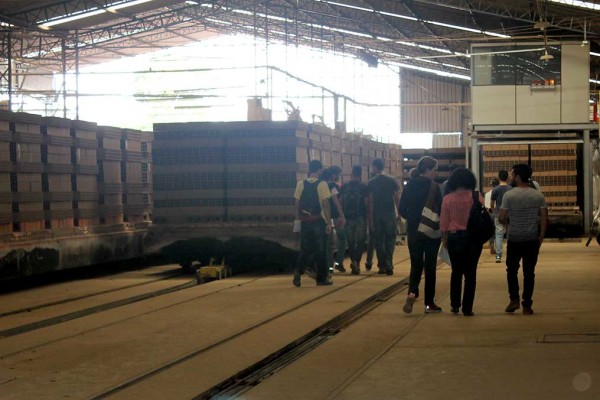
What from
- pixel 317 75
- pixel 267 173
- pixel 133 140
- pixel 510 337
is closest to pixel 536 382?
pixel 510 337

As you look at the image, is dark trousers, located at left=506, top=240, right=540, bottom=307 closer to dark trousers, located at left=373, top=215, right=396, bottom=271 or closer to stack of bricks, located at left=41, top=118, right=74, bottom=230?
dark trousers, located at left=373, top=215, right=396, bottom=271

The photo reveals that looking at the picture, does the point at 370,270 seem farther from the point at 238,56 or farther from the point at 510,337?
the point at 238,56

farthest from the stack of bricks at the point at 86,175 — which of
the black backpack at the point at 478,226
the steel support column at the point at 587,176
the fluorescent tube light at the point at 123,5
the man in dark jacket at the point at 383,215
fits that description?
the fluorescent tube light at the point at 123,5

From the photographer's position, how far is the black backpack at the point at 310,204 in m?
14.6

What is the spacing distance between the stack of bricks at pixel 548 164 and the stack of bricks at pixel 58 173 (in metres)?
13.8

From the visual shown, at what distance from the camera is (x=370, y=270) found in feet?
58.7

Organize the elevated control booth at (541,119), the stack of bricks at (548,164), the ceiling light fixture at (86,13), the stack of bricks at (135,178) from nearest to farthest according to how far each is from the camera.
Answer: the stack of bricks at (135,178) < the elevated control booth at (541,119) < the stack of bricks at (548,164) < the ceiling light fixture at (86,13)

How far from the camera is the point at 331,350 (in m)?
8.70

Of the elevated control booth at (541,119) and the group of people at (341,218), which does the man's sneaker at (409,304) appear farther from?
the elevated control booth at (541,119)

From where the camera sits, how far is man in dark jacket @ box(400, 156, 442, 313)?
1128 cm

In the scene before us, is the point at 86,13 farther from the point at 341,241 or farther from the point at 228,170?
the point at 341,241

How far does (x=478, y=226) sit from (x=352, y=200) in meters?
6.68

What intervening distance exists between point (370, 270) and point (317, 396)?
11.2m

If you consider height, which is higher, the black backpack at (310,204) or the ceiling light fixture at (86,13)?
the ceiling light fixture at (86,13)
